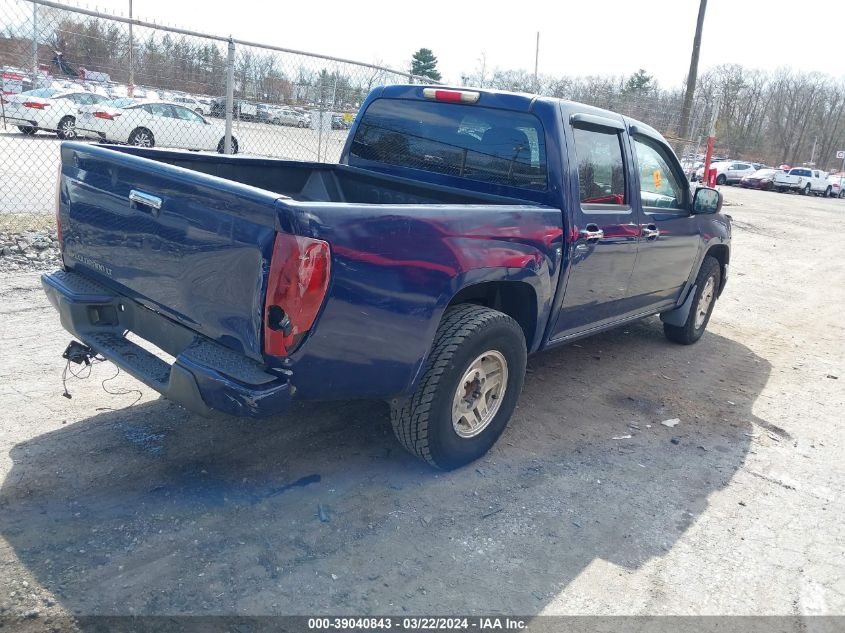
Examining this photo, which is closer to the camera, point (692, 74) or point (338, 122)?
point (338, 122)

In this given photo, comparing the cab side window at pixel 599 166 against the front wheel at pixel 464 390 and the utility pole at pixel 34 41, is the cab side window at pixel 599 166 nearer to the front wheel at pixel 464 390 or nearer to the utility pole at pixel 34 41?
the front wheel at pixel 464 390

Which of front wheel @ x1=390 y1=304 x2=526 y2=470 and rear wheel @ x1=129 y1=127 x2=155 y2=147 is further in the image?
rear wheel @ x1=129 y1=127 x2=155 y2=147

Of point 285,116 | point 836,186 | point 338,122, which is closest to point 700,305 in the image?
point 338,122

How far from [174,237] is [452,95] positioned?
2226 mm

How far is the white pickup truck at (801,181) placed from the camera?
42.6 m

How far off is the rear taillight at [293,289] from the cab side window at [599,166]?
2.12 metres

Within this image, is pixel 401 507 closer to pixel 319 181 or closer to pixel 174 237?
pixel 174 237

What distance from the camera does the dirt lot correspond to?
2777 millimetres

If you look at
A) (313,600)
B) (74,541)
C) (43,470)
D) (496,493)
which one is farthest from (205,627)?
(496,493)

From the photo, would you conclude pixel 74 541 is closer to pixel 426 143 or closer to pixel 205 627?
pixel 205 627

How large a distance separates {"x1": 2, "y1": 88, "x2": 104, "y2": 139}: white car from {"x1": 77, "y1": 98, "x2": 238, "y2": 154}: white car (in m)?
0.17

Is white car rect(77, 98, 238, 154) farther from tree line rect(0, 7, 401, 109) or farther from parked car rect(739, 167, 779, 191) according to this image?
parked car rect(739, 167, 779, 191)

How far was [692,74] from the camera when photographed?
69.3ft

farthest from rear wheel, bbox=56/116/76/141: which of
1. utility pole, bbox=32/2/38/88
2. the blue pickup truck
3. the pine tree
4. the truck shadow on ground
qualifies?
the pine tree
